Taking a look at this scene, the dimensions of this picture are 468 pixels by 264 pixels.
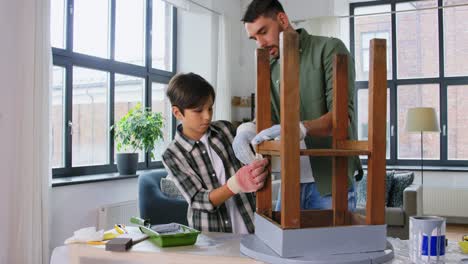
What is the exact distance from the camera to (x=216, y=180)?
1.67 metres

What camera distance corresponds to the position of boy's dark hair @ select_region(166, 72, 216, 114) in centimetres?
163

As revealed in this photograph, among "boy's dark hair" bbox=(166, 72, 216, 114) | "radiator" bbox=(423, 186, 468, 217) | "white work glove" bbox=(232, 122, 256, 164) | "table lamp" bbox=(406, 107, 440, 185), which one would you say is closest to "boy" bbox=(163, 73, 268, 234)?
"boy's dark hair" bbox=(166, 72, 216, 114)

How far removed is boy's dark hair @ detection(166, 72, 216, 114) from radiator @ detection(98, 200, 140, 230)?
290 centimetres

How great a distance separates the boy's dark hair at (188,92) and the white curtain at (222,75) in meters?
4.45

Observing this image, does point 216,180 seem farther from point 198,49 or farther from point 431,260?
point 198,49

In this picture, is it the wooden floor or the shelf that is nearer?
the shelf

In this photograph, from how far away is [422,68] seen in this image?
6309 mm

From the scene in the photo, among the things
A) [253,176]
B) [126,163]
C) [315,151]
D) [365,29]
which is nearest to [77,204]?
[126,163]

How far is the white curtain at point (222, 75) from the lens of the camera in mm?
6129

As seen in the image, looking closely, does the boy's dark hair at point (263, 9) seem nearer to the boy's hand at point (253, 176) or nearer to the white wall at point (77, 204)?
the boy's hand at point (253, 176)

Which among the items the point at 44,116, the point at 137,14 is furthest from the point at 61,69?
the point at 137,14

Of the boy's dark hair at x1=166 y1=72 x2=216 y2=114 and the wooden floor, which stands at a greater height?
the boy's dark hair at x1=166 y1=72 x2=216 y2=114

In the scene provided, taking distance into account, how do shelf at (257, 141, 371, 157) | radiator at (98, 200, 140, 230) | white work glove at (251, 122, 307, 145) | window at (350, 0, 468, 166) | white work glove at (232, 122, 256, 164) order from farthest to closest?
window at (350, 0, 468, 166), radiator at (98, 200, 140, 230), white work glove at (232, 122, 256, 164), white work glove at (251, 122, 307, 145), shelf at (257, 141, 371, 157)

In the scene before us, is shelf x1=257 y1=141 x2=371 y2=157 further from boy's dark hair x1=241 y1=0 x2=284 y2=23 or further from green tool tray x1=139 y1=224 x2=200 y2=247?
boy's dark hair x1=241 y1=0 x2=284 y2=23
